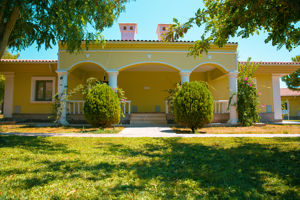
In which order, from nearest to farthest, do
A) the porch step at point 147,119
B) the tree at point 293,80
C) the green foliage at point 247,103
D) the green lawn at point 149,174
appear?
1. the green lawn at point 149,174
2. the green foliage at point 247,103
3. the porch step at point 147,119
4. the tree at point 293,80

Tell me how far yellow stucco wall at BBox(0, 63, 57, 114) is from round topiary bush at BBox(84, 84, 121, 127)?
18.2 ft

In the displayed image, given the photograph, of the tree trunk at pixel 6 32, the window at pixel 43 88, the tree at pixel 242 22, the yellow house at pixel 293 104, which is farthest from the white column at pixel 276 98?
the window at pixel 43 88

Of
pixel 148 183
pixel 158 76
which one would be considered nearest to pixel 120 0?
pixel 148 183

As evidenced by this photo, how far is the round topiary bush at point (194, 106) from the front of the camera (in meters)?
6.72

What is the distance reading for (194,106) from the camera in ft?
22.0

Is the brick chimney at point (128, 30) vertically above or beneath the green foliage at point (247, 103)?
above

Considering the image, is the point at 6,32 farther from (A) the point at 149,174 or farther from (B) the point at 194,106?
(B) the point at 194,106

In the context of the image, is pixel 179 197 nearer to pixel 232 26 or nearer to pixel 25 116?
pixel 232 26

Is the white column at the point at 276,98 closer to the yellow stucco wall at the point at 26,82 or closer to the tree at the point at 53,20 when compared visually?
the tree at the point at 53,20

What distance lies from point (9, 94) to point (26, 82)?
124 cm

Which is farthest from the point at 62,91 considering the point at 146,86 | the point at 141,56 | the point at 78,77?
the point at 146,86

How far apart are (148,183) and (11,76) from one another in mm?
13555

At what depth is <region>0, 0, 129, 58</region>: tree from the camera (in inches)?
172

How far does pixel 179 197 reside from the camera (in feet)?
6.27
